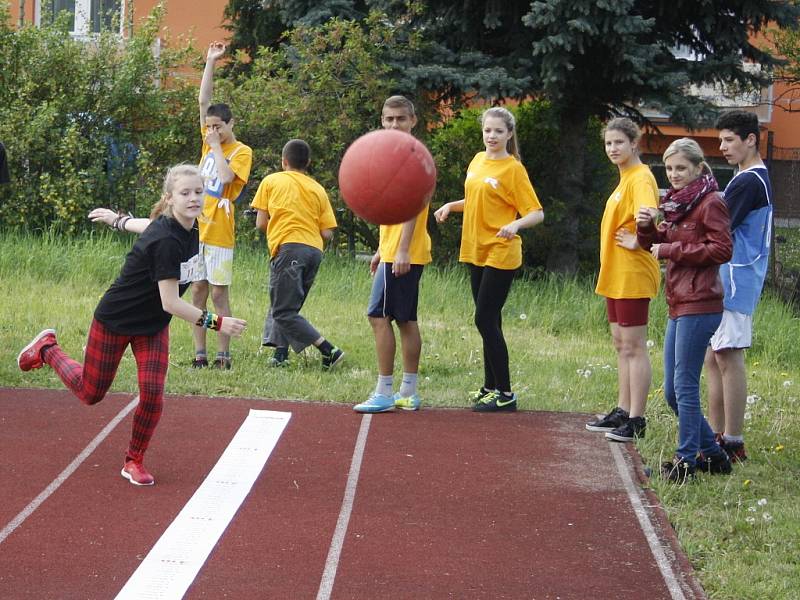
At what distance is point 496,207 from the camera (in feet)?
25.2

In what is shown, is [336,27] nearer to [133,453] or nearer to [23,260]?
[23,260]

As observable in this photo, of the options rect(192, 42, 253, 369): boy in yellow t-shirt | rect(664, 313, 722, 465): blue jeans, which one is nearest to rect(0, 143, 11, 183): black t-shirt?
rect(192, 42, 253, 369): boy in yellow t-shirt

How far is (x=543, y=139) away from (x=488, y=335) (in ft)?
27.1

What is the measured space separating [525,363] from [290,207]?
2404 mm

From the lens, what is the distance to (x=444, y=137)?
15.1 m

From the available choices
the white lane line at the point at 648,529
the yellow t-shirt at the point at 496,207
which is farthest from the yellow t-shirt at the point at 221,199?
the white lane line at the point at 648,529

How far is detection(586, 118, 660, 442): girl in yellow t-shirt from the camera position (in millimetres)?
6938

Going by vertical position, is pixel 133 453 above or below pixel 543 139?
below

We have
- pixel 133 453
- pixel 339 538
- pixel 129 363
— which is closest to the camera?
pixel 339 538

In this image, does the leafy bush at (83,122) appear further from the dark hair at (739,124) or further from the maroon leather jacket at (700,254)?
the maroon leather jacket at (700,254)

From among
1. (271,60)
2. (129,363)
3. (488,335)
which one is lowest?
(129,363)

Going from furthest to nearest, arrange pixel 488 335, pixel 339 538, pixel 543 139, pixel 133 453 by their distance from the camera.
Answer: pixel 543 139, pixel 488 335, pixel 133 453, pixel 339 538

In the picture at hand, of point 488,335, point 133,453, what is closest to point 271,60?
point 488,335

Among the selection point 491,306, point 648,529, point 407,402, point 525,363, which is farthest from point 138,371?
point 525,363
